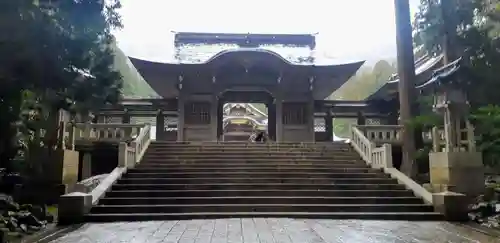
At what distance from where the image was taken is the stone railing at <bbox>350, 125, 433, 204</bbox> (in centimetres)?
934

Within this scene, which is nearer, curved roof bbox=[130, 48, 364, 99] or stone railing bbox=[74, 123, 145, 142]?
stone railing bbox=[74, 123, 145, 142]

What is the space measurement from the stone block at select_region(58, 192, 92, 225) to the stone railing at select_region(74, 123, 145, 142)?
254 inches

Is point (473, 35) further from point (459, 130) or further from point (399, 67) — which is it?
point (459, 130)

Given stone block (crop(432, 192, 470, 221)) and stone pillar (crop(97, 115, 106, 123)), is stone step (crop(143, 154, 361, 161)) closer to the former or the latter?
stone block (crop(432, 192, 470, 221))

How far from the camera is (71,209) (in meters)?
7.34

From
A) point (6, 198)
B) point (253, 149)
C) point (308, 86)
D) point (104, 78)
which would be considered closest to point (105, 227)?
point (6, 198)

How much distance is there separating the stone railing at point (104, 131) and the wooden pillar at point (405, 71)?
328 inches

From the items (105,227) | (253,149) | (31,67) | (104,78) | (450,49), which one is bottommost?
(105,227)

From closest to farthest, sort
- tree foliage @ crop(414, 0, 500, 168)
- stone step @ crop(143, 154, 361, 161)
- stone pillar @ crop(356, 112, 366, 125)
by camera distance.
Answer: tree foliage @ crop(414, 0, 500, 168) < stone step @ crop(143, 154, 361, 161) < stone pillar @ crop(356, 112, 366, 125)

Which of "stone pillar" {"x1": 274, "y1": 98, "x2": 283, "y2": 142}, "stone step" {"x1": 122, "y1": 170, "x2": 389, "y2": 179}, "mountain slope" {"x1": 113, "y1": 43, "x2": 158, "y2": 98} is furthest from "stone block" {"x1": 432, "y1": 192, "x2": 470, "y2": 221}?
"mountain slope" {"x1": 113, "y1": 43, "x2": 158, "y2": 98}

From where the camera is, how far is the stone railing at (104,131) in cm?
1385

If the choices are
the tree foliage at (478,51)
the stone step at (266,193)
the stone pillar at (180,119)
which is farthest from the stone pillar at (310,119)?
the stone step at (266,193)

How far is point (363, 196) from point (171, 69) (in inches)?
434

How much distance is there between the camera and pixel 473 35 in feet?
36.3
